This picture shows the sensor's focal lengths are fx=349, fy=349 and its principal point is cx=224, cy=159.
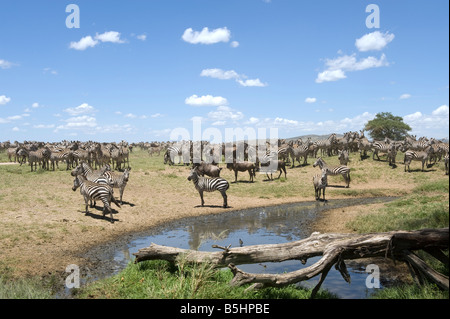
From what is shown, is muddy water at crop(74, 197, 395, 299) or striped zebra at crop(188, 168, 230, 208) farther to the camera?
striped zebra at crop(188, 168, 230, 208)

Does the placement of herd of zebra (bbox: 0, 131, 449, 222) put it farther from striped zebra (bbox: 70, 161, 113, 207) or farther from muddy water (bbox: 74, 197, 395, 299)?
muddy water (bbox: 74, 197, 395, 299)

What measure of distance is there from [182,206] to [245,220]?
14.6ft

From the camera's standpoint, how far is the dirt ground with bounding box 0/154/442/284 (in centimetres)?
1134

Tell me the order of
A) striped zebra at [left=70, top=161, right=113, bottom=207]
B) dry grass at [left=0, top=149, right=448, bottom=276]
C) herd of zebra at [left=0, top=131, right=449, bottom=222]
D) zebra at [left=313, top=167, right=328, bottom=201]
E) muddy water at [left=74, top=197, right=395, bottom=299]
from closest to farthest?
muddy water at [left=74, top=197, right=395, bottom=299]
dry grass at [left=0, top=149, right=448, bottom=276]
striped zebra at [left=70, top=161, right=113, bottom=207]
herd of zebra at [left=0, top=131, right=449, bottom=222]
zebra at [left=313, top=167, right=328, bottom=201]

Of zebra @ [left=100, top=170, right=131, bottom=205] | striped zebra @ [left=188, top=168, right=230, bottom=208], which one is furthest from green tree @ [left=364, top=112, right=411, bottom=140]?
zebra @ [left=100, top=170, right=131, bottom=205]

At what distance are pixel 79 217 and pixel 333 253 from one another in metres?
12.5

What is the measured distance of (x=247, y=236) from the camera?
1470 centimetres

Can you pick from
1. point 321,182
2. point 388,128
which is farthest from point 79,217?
point 388,128

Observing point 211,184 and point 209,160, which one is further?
point 209,160

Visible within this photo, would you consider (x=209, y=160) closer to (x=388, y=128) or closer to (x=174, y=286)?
(x=174, y=286)

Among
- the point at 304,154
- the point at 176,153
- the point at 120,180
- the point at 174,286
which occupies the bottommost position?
the point at 174,286

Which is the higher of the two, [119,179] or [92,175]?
[92,175]

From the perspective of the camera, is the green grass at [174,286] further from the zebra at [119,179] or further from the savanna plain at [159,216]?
the zebra at [119,179]

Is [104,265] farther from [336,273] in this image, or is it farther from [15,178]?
[15,178]
